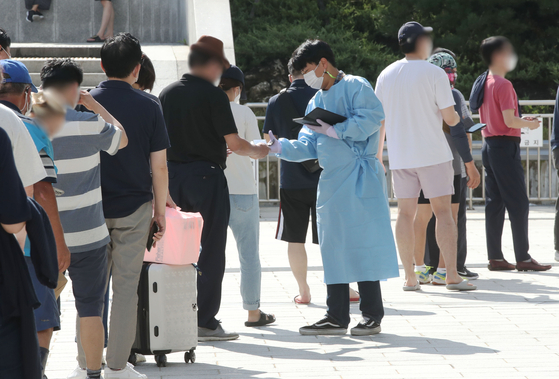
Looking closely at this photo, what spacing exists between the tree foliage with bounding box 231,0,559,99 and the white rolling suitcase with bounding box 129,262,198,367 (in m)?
11.8

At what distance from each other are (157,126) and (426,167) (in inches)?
109

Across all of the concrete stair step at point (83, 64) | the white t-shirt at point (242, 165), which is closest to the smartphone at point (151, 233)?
the white t-shirt at point (242, 165)

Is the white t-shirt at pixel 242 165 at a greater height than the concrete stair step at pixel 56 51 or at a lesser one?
lesser

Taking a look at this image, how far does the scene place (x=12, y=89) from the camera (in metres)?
3.28

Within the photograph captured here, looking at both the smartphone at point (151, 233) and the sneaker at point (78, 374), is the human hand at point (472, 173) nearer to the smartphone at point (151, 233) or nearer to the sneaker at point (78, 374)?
the smartphone at point (151, 233)

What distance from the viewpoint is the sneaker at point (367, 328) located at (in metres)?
4.91

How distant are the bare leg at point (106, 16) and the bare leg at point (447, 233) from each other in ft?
28.4

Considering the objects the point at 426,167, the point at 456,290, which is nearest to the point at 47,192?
the point at 426,167

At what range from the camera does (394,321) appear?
5.30 m

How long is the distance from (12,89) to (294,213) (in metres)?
2.88

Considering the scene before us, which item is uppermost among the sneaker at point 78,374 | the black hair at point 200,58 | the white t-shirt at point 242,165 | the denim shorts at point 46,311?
the black hair at point 200,58

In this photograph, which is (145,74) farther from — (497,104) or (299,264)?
(497,104)

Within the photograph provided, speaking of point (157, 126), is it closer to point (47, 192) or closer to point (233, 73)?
point (47, 192)

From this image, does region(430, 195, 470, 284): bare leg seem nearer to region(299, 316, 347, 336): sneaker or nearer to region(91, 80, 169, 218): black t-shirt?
region(299, 316, 347, 336): sneaker
